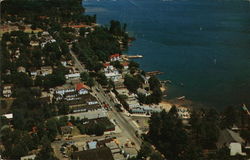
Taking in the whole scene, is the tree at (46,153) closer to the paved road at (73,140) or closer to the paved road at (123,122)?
the paved road at (73,140)

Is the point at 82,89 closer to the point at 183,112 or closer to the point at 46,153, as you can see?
the point at 183,112

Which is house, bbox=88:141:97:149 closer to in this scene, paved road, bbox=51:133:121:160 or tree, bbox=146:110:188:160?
paved road, bbox=51:133:121:160

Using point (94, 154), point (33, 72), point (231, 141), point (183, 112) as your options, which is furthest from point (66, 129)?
point (33, 72)

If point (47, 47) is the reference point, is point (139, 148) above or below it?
below

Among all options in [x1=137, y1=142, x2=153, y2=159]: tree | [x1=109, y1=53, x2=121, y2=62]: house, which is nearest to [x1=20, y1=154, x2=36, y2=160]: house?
[x1=137, y1=142, x2=153, y2=159]: tree

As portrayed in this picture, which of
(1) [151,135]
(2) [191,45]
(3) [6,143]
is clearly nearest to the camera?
(3) [6,143]

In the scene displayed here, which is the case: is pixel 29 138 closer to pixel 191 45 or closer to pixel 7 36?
pixel 7 36

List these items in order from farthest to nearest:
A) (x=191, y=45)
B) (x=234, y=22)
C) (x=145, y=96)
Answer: (x=234, y=22) → (x=191, y=45) → (x=145, y=96)

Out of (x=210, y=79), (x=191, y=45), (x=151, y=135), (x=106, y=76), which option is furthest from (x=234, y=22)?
(x=151, y=135)
